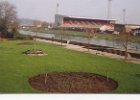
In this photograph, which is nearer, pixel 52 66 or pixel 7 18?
pixel 7 18

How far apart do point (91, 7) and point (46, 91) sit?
1.00 m

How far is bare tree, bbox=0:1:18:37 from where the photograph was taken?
2703 mm

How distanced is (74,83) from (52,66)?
0.95 ft

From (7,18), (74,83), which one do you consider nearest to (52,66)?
(74,83)

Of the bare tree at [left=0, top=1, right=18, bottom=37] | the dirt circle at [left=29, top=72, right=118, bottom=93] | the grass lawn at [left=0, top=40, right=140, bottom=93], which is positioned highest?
the bare tree at [left=0, top=1, right=18, bottom=37]

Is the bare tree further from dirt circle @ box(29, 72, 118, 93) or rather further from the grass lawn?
dirt circle @ box(29, 72, 118, 93)

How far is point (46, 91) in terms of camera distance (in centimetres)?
279

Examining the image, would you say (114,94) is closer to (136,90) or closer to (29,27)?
(136,90)

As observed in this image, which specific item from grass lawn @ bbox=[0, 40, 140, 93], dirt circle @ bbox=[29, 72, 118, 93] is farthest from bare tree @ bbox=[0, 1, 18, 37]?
dirt circle @ bbox=[29, 72, 118, 93]

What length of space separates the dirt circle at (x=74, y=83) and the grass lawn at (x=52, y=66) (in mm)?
46

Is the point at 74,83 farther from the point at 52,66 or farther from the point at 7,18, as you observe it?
the point at 7,18

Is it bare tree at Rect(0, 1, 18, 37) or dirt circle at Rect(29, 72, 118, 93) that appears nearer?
bare tree at Rect(0, 1, 18, 37)

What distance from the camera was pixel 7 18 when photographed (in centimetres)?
271

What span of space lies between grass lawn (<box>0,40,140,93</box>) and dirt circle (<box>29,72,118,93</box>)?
0.05 meters
